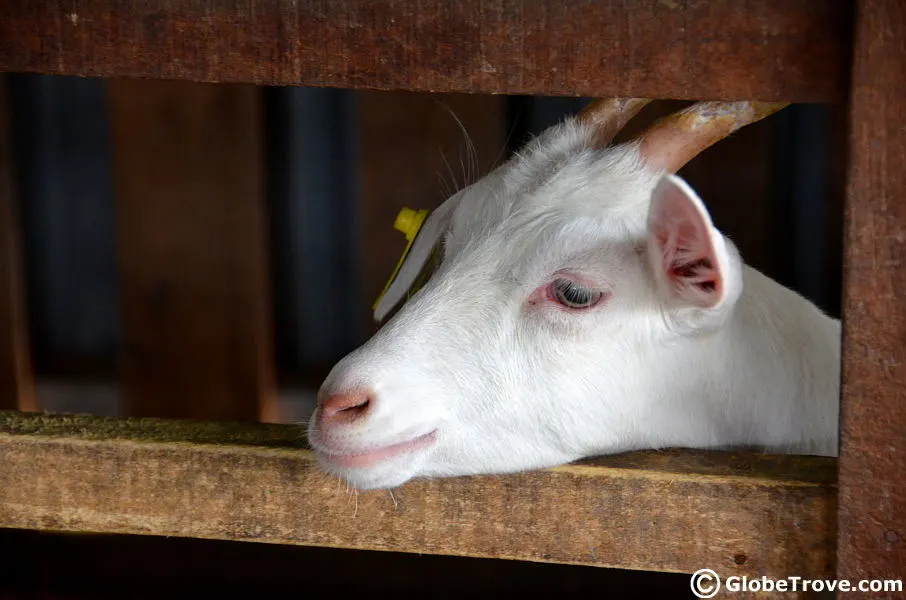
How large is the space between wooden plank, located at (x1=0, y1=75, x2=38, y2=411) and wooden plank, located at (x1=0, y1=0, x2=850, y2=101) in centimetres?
322

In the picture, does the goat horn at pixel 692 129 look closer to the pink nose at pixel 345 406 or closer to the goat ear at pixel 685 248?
the goat ear at pixel 685 248

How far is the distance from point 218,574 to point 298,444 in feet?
5.77

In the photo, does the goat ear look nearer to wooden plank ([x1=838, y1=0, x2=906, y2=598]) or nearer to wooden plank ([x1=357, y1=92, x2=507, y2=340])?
wooden plank ([x1=838, y1=0, x2=906, y2=598])

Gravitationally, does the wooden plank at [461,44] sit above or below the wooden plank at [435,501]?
above

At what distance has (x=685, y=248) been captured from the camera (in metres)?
1.88

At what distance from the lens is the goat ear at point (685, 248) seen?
5.74ft

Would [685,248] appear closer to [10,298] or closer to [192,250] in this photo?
[192,250]

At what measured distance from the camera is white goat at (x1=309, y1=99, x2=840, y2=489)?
1.85m

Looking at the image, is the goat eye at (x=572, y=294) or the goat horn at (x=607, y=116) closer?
the goat eye at (x=572, y=294)

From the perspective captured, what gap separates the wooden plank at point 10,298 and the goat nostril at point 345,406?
3.42m

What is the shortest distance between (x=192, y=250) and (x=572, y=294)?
3098 mm

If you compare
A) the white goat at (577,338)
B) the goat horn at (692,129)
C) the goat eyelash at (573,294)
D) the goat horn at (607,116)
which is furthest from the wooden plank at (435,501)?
the goat horn at (607,116)

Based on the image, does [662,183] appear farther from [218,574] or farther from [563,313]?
[218,574]

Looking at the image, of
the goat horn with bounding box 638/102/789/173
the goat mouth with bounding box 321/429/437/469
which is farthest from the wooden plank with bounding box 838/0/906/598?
the goat mouth with bounding box 321/429/437/469
